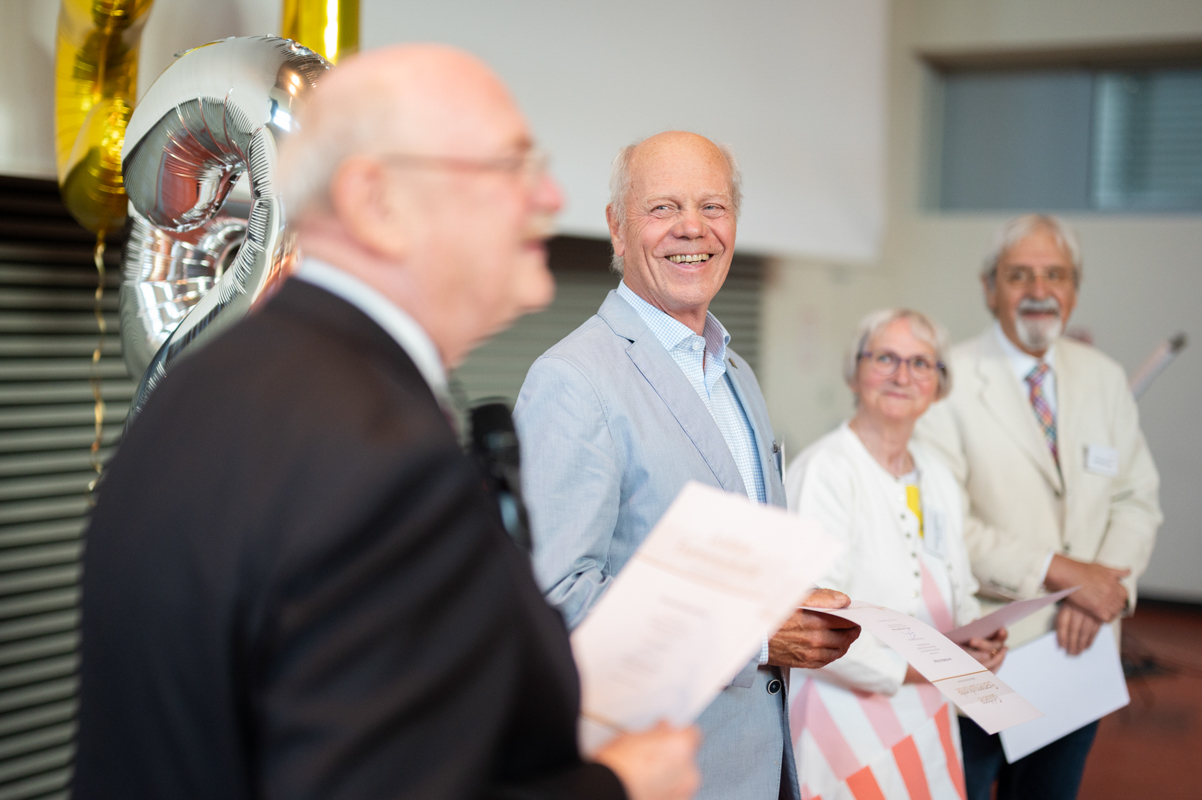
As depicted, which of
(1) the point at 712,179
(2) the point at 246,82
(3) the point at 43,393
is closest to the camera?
(2) the point at 246,82

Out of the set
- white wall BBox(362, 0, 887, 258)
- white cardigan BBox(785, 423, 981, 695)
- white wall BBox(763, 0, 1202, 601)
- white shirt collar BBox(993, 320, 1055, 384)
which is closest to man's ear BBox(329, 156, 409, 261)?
white wall BBox(362, 0, 887, 258)

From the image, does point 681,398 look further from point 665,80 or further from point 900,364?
point 665,80

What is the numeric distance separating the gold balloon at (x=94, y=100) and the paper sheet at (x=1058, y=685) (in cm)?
227

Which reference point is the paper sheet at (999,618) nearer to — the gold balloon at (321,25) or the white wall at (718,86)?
the white wall at (718,86)

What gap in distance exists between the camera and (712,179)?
1797 mm

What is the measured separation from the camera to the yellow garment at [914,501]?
233 centimetres

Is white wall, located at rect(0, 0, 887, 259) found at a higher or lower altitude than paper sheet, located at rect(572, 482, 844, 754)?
higher

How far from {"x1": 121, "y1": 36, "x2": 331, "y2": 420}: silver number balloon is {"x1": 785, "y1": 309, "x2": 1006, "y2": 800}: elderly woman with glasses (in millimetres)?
1329

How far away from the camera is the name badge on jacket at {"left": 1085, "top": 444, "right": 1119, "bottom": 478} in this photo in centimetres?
279

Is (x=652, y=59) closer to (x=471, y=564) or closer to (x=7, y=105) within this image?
(x=7, y=105)

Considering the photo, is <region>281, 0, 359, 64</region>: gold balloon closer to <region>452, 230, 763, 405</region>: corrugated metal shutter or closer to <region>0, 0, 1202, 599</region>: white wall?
<region>0, 0, 1202, 599</region>: white wall

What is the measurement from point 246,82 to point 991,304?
2368mm

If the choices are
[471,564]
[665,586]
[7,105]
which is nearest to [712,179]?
[665,586]

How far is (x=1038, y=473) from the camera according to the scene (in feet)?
9.04
